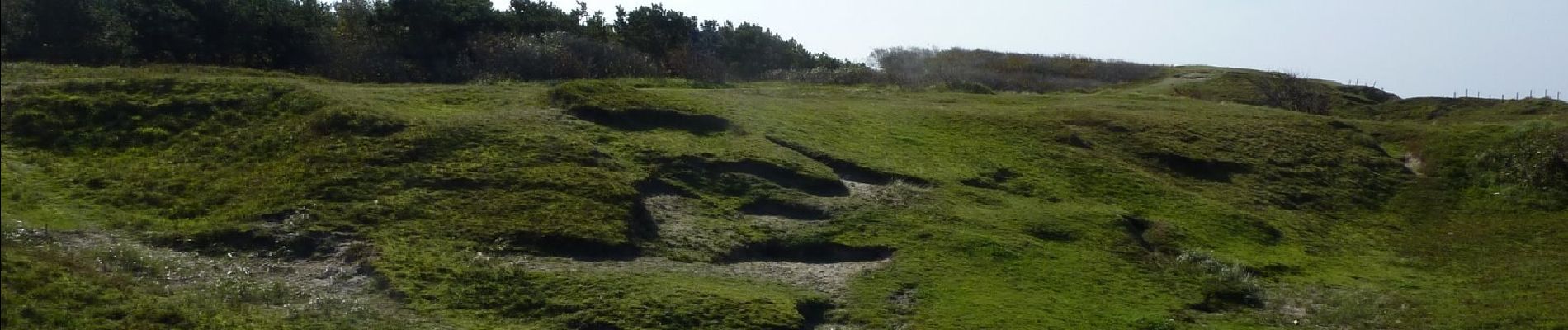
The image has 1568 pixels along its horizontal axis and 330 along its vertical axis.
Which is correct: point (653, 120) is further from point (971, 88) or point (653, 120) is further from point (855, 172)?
point (971, 88)

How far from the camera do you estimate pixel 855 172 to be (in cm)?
2327

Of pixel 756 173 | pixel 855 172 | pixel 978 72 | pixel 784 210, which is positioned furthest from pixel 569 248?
pixel 978 72

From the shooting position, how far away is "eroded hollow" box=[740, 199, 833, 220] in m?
20.2

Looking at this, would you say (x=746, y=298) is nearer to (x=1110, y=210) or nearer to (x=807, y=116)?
(x=1110, y=210)

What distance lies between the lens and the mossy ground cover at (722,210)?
15453mm

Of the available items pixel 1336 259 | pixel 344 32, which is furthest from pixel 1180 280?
pixel 344 32

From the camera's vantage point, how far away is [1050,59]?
60250 mm

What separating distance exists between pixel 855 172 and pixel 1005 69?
32763mm

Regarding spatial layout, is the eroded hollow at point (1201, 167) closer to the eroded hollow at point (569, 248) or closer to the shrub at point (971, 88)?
the shrub at point (971, 88)

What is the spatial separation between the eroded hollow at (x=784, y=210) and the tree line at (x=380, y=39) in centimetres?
1118

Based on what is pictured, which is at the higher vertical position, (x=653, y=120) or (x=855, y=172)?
(x=653, y=120)

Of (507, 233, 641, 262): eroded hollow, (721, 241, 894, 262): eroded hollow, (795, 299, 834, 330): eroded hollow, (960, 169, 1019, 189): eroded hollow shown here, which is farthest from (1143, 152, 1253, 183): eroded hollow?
(507, 233, 641, 262): eroded hollow

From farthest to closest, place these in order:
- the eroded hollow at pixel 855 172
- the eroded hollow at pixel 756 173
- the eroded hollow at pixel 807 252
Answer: the eroded hollow at pixel 855 172, the eroded hollow at pixel 756 173, the eroded hollow at pixel 807 252

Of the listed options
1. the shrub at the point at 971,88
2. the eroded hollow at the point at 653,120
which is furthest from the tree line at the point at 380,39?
the eroded hollow at the point at 653,120
